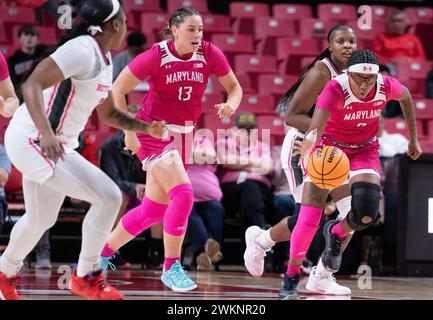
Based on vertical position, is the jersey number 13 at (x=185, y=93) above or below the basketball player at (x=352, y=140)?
above

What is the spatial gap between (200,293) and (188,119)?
3.92 ft

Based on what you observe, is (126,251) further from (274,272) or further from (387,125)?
(387,125)

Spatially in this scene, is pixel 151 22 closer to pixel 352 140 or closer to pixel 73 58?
pixel 352 140

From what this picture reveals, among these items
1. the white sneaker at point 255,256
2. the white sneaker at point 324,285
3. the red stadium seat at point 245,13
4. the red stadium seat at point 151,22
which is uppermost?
the red stadium seat at point 245,13

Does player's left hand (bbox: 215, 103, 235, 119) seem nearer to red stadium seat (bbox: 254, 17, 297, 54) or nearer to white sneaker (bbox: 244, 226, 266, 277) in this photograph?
white sneaker (bbox: 244, 226, 266, 277)

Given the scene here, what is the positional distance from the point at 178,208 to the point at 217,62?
1042mm

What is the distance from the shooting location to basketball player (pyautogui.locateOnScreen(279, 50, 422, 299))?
19.8 feet

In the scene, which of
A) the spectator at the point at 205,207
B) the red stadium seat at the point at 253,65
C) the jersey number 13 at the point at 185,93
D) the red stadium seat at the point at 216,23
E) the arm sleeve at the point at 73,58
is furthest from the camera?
the red stadium seat at the point at 216,23

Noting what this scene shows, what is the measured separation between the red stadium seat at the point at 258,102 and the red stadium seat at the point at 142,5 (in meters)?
2.69

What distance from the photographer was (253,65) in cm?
1223

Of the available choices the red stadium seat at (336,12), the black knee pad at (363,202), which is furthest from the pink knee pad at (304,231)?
the red stadium seat at (336,12)

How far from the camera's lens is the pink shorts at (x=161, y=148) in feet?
21.0

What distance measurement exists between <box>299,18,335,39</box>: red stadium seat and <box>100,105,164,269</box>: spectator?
4602mm

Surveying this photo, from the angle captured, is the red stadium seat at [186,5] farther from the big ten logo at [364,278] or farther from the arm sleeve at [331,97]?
the arm sleeve at [331,97]
